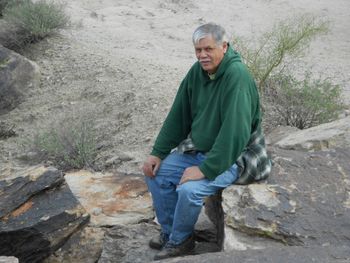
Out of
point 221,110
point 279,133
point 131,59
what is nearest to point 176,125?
point 221,110

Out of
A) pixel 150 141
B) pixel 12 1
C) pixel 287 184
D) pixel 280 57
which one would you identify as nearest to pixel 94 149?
pixel 150 141

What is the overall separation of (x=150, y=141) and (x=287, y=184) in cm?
287

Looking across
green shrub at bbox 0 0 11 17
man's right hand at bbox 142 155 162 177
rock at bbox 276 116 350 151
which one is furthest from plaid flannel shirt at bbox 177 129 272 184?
green shrub at bbox 0 0 11 17

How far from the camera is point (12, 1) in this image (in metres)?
10.4

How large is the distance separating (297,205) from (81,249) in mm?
1659

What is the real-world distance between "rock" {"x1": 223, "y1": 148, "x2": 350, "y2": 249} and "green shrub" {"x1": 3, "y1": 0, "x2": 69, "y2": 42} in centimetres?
638

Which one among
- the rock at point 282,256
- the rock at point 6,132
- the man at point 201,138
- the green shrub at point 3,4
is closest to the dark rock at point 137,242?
the man at point 201,138

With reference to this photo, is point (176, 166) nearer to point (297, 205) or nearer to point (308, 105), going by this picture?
point (297, 205)

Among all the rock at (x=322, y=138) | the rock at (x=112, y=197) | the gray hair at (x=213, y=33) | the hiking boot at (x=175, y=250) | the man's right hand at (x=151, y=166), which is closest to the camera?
the gray hair at (x=213, y=33)

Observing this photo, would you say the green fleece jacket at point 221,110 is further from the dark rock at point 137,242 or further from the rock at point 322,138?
the rock at point 322,138

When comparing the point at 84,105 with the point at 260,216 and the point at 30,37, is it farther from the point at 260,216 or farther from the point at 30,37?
the point at 260,216

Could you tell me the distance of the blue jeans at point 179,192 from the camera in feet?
11.3

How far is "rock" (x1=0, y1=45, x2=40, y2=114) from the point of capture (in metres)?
8.05

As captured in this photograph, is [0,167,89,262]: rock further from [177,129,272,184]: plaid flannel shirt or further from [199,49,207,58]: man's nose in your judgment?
[199,49,207,58]: man's nose
